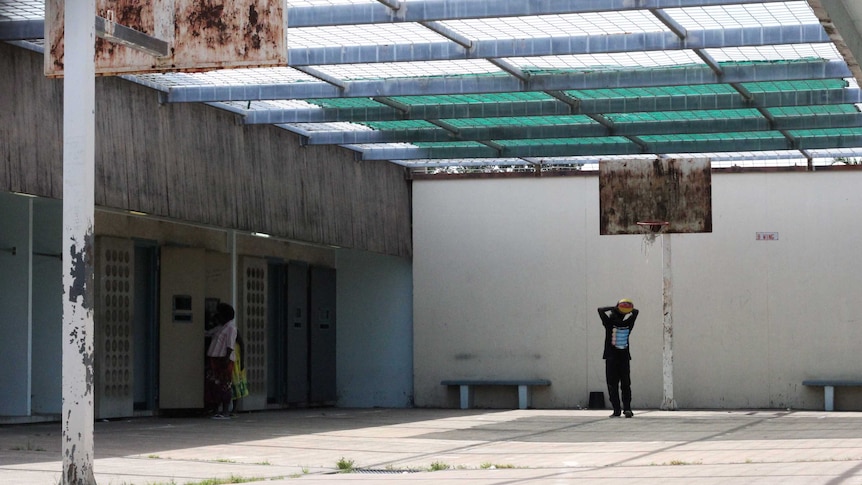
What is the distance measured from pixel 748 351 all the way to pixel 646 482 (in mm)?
13294

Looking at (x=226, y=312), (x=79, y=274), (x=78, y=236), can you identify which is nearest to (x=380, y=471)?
(x=79, y=274)

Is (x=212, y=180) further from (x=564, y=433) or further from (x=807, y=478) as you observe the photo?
(x=807, y=478)

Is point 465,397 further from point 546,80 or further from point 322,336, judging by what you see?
point 546,80

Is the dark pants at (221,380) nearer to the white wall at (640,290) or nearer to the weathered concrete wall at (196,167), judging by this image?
the weathered concrete wall at (196,167)

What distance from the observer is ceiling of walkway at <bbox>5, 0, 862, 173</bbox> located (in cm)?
1223

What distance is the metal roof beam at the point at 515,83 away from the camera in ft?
46.9

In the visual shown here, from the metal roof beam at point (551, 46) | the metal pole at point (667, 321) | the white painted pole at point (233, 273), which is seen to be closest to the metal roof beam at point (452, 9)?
the metal roof beam at point (551, 46)

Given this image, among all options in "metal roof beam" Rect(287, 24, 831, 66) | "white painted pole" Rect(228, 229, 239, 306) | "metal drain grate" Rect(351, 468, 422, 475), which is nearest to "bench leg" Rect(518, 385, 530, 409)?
"white painted pole" Rect(228, 229, 239, 306)

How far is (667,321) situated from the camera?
779 inches

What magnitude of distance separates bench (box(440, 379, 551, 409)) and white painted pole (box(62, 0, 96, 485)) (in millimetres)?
14399

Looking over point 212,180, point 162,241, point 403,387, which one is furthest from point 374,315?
point 212,180

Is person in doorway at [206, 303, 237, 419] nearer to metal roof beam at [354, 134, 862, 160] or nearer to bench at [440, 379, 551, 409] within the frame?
metal roof beam at [354, 134, 862, 160]

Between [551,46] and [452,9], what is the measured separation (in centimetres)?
180

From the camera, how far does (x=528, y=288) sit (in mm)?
22156
